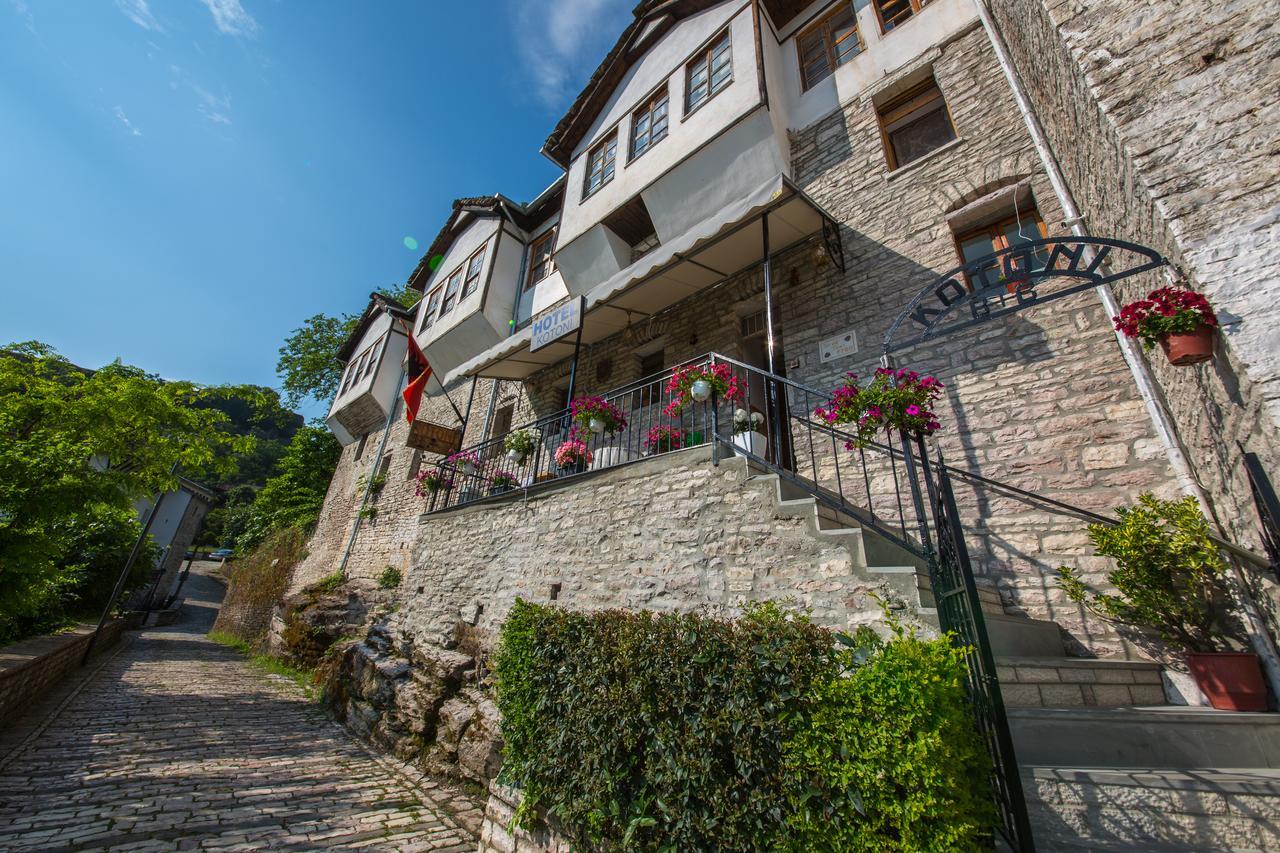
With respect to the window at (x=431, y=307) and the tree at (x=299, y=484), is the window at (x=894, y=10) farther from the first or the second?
the tree at (x=299, y=484)

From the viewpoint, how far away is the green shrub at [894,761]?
193 centimetres

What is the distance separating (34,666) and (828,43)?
566 inches

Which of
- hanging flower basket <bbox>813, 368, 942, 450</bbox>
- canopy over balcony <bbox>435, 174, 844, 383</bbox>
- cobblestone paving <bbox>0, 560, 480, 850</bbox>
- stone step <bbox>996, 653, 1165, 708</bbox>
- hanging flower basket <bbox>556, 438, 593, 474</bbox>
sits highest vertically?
canopy over balcony <bbox>435, 174, 844, 383</bbox>

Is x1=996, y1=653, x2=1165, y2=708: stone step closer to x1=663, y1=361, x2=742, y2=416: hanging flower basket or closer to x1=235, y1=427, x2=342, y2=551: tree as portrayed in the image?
x1=663, y1=361, x2=742, y2=416: hanging flower basket

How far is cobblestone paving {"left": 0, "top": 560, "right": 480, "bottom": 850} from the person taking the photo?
3594mm

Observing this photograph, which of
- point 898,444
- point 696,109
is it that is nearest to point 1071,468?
point 898,444

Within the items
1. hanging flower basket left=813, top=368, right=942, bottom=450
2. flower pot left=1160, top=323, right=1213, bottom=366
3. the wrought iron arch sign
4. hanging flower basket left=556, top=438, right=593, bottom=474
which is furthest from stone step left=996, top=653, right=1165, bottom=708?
hanging flower basket left=556, top=438, right=593, bottom=474

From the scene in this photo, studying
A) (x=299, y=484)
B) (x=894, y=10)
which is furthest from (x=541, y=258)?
(x=299, y=484)

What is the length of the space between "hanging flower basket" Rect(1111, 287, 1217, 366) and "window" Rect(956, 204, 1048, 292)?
7.80ft

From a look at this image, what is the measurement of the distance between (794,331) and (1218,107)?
12.9 ft

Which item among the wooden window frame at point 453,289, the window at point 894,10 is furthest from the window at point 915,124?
the wooden window frame at point 453,289

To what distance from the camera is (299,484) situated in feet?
67.5

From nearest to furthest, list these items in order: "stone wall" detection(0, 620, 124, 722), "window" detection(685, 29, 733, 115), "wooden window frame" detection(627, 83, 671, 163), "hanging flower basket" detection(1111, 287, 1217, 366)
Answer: "hanging flower basket" detection(1111, 287, 1217, 366), "stone wall" detection(0, 620, 124, 722), "window" detection(685, 29, 733, 115), "wooden window frame" detection(627, 83, 671, 163)

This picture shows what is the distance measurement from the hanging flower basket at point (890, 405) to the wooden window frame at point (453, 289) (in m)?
11.3
